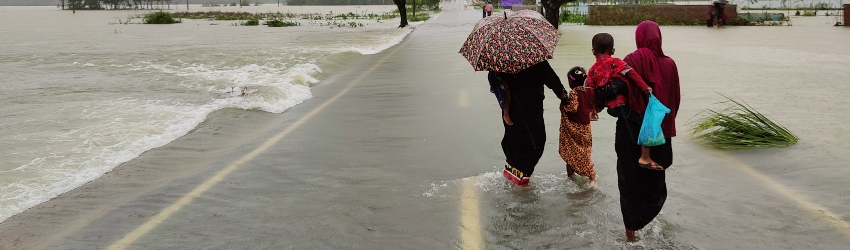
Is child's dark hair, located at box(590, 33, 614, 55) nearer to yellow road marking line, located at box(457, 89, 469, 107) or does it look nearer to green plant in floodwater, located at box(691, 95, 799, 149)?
green plant in floodwater, located at box(691, 95, 799, 149)

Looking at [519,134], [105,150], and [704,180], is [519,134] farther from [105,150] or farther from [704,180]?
[105,150]

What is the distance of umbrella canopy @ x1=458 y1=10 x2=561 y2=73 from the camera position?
5652mm

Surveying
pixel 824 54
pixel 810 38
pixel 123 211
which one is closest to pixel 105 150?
pixel 123 211

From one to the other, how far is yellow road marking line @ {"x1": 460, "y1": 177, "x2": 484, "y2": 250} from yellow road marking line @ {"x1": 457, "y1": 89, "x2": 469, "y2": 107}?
196 inches

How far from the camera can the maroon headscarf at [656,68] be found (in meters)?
4.46

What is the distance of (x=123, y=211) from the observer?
5.95 m

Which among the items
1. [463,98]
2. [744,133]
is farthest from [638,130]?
[463,98]

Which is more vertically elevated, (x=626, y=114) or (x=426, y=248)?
(x=626, y=114)

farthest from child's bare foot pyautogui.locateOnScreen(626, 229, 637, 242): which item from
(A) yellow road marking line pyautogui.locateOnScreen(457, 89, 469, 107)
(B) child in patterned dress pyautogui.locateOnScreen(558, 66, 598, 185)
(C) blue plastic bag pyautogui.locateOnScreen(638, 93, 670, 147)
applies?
A: (A) yellow road marking line pyautogui.locateOnScreen(457, 89, 469, 107)

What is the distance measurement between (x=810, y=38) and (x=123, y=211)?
1070 inches

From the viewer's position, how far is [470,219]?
17.9 feet

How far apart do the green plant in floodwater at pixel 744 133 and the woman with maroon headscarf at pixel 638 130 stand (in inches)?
146

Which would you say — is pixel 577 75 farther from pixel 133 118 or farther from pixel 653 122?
pixel 133 118

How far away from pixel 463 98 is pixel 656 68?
7.89 metres
